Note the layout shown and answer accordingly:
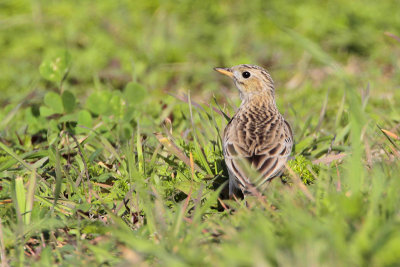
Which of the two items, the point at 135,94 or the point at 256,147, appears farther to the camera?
the point at 135,94

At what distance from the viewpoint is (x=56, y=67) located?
6395 millimetres

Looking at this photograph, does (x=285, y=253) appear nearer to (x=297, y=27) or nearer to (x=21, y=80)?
(x=21, y=80)

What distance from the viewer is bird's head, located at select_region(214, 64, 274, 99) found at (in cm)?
623

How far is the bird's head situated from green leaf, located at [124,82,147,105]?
88 cm

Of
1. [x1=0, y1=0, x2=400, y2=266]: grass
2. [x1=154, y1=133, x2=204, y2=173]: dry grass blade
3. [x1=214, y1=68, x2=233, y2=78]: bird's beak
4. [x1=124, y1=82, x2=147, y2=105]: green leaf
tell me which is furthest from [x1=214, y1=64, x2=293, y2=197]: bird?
[x1=124, y1=82, x2=147, y2=105]: green leaf

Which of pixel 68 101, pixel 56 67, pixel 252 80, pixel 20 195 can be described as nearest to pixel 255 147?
pixel 252 80

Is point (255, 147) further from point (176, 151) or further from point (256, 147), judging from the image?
point (176, 151)

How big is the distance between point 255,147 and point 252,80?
64.8 inches

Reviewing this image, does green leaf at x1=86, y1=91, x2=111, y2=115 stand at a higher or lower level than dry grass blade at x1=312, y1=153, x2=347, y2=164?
higher

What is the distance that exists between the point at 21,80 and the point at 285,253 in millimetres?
6916

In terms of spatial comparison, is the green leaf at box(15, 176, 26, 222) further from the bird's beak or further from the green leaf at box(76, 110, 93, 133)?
the bird's beak

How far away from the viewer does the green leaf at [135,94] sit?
6531 millimetres

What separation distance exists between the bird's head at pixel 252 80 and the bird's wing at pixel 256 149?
1011 millimetres

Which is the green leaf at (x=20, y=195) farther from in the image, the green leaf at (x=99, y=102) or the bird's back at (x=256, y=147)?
the green leaf at (x=99, y=102)
